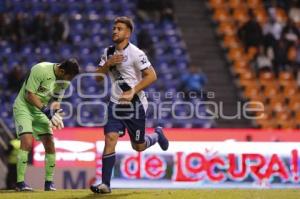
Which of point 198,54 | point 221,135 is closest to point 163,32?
point 198,54

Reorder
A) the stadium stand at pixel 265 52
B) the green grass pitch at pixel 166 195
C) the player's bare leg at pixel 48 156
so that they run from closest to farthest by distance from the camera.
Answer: the green grass pitch at pixel 166 195, the player's bare leg at pixel 48 156, the stadium stand at pixel 265 52

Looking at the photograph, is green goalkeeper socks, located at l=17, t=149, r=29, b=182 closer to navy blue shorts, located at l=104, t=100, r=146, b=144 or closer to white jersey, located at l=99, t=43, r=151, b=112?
navy blue shorts, located at l=104, t=100, r=146, b=144

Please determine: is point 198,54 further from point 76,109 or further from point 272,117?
point 76,109

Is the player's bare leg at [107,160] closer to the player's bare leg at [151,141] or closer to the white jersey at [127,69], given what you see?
the white jersey at [127,69]

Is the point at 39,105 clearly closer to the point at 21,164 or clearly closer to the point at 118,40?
the point at 21,164

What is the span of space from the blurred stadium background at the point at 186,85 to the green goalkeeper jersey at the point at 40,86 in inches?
196

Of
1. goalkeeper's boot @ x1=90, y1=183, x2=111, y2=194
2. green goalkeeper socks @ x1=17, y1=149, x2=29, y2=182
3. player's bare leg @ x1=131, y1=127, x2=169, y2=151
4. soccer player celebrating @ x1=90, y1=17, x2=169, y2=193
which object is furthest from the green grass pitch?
player's bare leg @ x1=131, y1=127, x2=169, y2=151

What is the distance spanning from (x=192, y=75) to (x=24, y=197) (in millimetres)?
11129

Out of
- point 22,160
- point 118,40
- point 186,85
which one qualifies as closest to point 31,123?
point 22,160

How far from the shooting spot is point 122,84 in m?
10.5

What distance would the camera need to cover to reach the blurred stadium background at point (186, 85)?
16609 millimetres

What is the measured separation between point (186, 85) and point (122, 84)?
1029 centimetres

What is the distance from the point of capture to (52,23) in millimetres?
21484

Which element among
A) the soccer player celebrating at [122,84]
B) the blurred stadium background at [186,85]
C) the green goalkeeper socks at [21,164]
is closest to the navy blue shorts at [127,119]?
the soccer player celebrating at [122,84]
